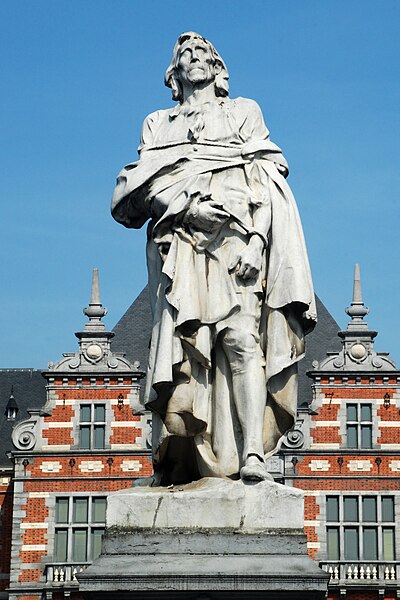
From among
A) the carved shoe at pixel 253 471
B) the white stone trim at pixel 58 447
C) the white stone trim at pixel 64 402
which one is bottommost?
the carved shoe at pixel 253 471

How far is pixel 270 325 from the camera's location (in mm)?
6879

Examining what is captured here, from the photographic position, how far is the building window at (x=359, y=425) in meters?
35.3

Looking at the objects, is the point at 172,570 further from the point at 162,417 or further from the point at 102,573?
the point at 162,417

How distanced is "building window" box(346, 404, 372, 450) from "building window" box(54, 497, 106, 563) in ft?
19.3

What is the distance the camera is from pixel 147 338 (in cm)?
3919

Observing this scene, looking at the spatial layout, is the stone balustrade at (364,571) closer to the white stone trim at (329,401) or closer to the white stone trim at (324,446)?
the white stone trim at (324,446)

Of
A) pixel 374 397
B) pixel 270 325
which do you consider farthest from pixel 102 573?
pixel 374 397

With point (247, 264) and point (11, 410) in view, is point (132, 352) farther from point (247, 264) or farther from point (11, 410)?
point (247, 264)

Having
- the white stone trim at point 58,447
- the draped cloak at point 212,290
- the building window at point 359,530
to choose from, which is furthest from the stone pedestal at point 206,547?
the white stone trim at point 58,447

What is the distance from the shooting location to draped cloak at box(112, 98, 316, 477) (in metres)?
6.80

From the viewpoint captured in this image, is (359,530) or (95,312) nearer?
(359,530)

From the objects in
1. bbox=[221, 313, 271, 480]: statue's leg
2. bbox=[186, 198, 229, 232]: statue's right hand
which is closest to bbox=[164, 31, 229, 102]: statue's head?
bbox=[186, 198, 229, 232]: statue's right hand

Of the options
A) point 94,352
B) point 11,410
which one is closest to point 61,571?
point 94,352

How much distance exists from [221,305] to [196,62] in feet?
4.21
